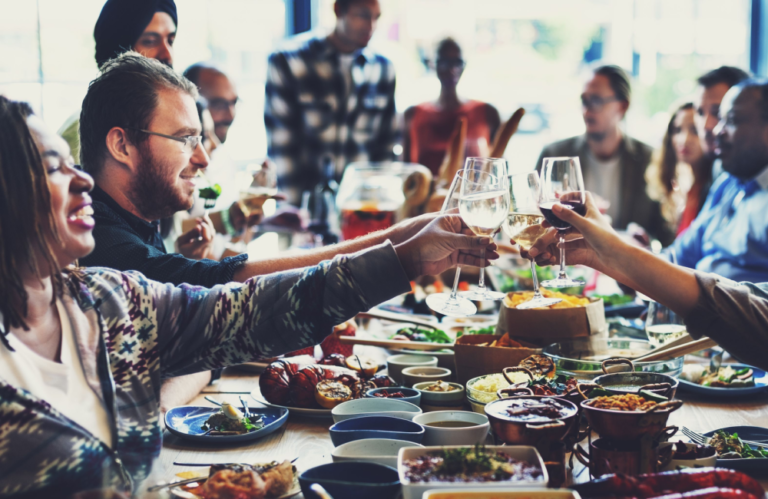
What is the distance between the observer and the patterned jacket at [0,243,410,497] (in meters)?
1.10

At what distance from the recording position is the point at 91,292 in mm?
1282

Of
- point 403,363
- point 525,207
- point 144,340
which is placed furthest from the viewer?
point 403,363

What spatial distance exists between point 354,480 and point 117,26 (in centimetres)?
198

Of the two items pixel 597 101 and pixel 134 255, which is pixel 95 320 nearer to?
pixel 134 255

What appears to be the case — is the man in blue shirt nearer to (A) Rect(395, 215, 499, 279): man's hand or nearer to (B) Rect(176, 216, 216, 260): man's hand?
(A) Rect(395, 215, 499, 279): man's hand

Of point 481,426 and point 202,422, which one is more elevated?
point 481,426

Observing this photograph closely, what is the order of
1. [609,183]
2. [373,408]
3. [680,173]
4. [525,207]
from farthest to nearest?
[609,183] < [680,173] < [525,207] < [373,408]

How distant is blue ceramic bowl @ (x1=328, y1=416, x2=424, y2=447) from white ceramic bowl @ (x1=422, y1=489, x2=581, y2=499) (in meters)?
0.33

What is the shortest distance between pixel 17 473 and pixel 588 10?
7.74 meters

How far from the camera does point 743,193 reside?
11.1ft

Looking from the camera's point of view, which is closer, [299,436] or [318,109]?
[299,436]

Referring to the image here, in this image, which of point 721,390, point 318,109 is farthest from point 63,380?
point 318,109

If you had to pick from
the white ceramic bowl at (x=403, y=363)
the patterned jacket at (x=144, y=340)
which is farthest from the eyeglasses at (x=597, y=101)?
the patterned jacket at (x=144, y=340)

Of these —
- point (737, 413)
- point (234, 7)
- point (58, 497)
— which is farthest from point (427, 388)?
point (234, 7)
